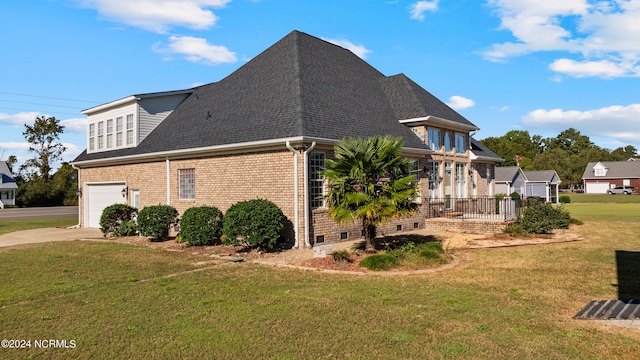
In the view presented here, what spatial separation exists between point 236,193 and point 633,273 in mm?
12466

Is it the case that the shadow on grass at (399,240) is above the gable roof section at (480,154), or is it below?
below

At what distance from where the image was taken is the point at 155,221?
1683 centimetres

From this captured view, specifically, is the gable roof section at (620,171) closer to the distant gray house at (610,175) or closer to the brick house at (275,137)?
the distant gray house at (610,175)

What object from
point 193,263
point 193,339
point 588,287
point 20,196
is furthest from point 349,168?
point 20,196

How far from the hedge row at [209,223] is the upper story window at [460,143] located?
45.6 ft

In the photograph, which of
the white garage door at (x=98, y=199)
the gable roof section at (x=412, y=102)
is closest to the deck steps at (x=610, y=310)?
the gable roof section at (x=412, y=102)

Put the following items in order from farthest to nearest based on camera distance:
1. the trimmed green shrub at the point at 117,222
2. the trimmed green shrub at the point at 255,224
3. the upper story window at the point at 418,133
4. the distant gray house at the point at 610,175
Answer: the distant gray house at the point at 610,175 → the upper story window at the point at 418,133 → the trimmed green shrub at the point at 117,222 → the trimmed green shrub at the point at 255,224

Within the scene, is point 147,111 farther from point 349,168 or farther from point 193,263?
point 349,168

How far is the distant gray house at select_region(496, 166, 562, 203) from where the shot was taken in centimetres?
4650

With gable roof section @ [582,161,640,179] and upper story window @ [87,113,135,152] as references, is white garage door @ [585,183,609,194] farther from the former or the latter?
upper story window @ [87,113,135,152]

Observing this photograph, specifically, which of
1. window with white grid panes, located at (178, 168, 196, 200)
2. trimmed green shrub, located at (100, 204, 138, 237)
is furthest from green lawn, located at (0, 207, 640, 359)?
trimmed green shrub, located at (100, 204, 138, 237)

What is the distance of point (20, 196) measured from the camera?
59.1 m

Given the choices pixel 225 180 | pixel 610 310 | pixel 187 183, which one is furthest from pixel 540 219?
pixel 187 183

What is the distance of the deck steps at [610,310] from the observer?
6605 mm
